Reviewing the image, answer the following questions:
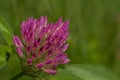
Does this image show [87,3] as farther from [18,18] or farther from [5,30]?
[5,30]

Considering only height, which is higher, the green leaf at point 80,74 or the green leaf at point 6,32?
the green leaf at point 6,32

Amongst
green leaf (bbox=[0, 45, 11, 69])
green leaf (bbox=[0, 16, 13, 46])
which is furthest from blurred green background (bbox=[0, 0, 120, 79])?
green leaf (bbox=[0, 45, 11, 69])

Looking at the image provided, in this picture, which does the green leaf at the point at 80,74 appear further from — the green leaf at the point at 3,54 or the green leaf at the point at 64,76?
the green leaf at the point at 3,54

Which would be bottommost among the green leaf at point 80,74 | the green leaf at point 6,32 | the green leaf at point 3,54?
the green leaf at point 80,74

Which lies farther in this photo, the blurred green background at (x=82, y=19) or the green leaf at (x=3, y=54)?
the blurred green background at (x=82, y=19)

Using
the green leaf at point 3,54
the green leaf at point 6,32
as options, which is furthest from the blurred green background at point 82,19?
the green leaf at point 3,54

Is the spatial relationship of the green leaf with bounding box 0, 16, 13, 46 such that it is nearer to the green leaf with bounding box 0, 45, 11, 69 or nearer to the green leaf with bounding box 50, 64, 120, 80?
the green leaf with bounding box 0, 45, 11, 69

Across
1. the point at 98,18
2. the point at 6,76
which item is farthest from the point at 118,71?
the point at 6,76

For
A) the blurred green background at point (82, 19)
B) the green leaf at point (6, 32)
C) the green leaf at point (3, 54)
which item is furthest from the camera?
the blurred green background at point (82, 19)
